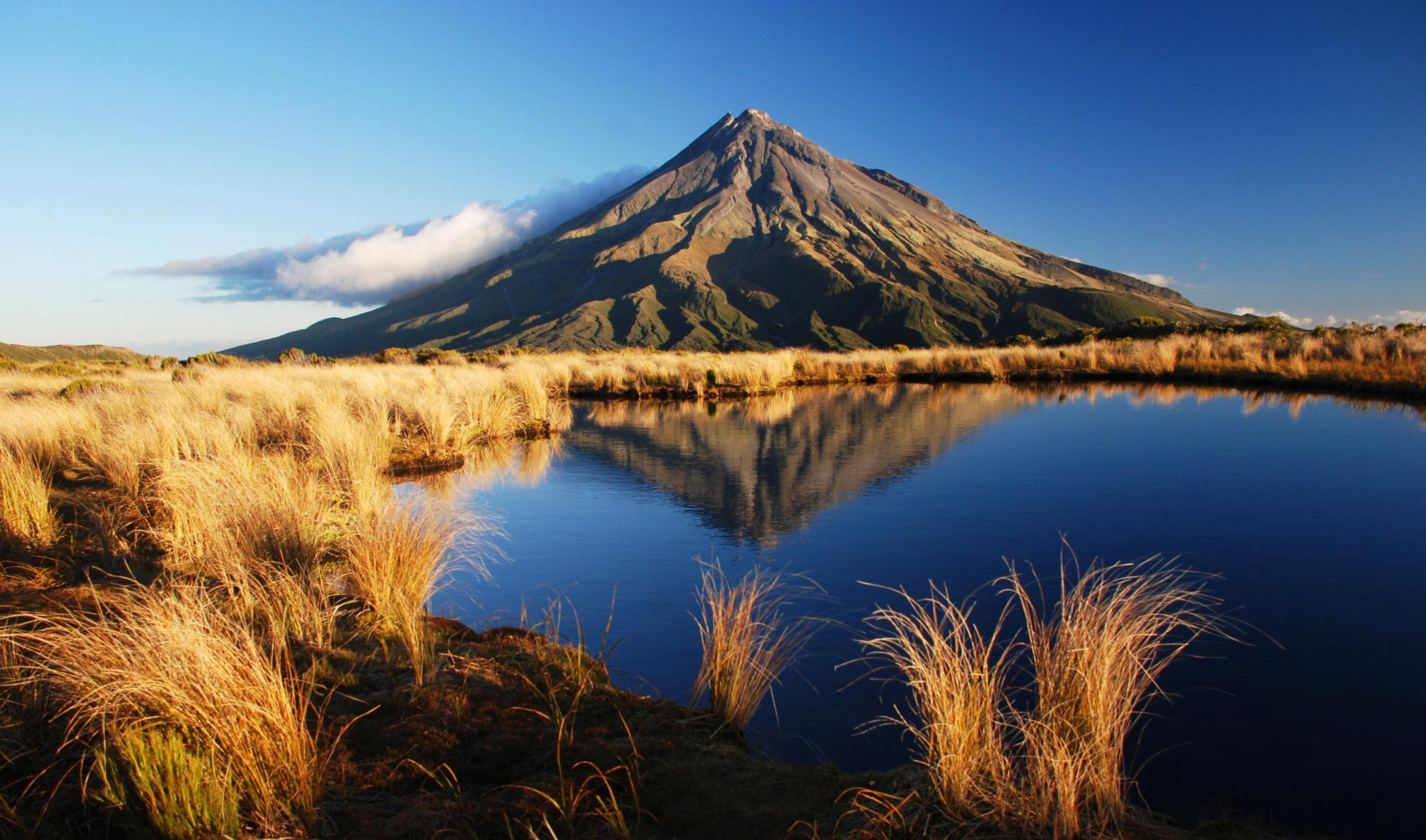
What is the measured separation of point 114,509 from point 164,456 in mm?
1046

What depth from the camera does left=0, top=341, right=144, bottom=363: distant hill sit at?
153ft

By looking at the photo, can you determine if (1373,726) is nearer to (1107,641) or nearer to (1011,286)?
(1107,641)

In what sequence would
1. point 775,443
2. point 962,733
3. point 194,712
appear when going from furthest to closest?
1. point 775,443
2. point 194,712
3. point 962,733

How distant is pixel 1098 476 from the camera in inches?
380

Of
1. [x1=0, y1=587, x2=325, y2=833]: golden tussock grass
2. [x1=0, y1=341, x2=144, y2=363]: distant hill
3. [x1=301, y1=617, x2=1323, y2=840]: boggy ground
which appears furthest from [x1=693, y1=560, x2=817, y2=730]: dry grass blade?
[x1=0, y1=341, x2=144, y2=363]: distant hill

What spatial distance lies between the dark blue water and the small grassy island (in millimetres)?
308

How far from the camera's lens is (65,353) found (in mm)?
53438

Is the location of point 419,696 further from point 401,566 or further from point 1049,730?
point 1049,730

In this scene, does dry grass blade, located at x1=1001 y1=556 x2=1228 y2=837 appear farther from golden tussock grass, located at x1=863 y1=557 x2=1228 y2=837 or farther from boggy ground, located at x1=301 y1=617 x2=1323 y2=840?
boggy ground, located at x1=301 y1=617 x2=1323 y2=840

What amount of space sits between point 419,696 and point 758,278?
15522cm

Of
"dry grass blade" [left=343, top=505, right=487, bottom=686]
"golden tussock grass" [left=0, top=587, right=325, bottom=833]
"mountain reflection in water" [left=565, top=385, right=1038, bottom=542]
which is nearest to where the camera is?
"golden tussock grass" [left=0, top=587, right=325, bottom=833]

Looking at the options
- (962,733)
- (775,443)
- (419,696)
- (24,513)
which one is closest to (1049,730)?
(962,733)

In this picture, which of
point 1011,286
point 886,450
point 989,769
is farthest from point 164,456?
point 1011,286

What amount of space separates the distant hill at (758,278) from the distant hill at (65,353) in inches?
2644
